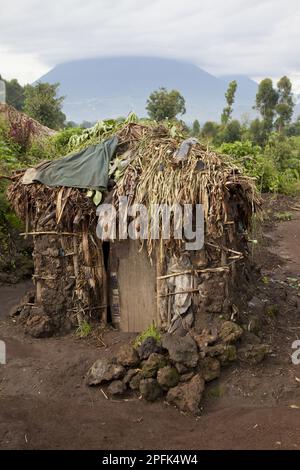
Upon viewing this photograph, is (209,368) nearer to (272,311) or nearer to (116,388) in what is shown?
(116,388)

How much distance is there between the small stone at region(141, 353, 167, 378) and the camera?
20.9ft

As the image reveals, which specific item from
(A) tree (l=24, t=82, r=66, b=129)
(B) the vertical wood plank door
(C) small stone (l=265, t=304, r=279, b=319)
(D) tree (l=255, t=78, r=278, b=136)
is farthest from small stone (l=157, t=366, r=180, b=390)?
(D) tree (l=255, t=78, r=278, b=136)

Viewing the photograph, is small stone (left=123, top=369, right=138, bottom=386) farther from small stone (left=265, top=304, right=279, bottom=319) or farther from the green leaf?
small stone (left=265, top=304, right=279, bottom=319)

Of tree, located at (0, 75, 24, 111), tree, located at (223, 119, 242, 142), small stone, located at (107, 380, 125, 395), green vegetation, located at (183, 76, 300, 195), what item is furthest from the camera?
tree, located at (0, 75, 24, 111)

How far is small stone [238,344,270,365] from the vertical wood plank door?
4.93 feet

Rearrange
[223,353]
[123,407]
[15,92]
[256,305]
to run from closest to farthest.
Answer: [123,407] → [223,353] → [256,305] → [15,92]

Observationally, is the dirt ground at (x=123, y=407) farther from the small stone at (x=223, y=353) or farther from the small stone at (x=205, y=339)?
the small stone at (x=205, y=339)

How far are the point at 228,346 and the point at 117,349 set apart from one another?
1656 millimetres

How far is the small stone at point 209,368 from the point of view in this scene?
6375 mm

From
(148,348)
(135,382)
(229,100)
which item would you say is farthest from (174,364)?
(229,100)

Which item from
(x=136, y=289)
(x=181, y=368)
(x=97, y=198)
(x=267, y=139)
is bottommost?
(x=181, y=368)

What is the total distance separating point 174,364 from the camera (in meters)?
6.45

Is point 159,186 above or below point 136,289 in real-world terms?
above

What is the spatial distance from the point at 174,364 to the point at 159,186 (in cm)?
244
